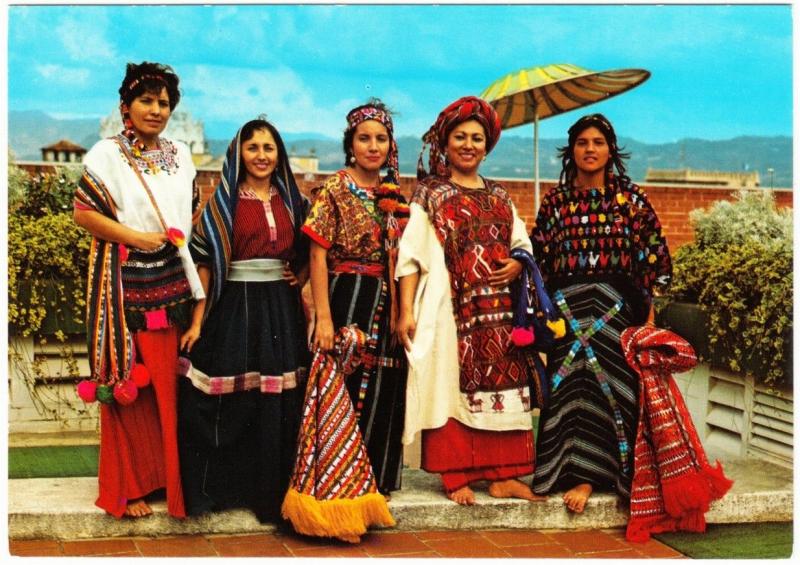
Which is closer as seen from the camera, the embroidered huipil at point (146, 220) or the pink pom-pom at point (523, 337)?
the embroidered huipil at point (146, 220)

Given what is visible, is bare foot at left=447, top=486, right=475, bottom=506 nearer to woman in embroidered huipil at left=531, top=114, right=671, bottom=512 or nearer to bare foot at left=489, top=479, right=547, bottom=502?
bare foot at left=489, top=479, right=547, bottom=502

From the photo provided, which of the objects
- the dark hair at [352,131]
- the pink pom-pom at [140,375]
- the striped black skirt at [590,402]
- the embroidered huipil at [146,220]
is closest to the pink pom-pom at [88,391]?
the pink pom-pom at [140,375]

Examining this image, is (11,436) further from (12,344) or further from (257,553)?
(257,553)

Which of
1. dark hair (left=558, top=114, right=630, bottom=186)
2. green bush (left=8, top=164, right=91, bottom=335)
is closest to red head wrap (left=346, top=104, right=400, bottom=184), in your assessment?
dark hair (left=558, top=114, right=630, bottom=186)

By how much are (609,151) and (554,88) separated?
3.16m

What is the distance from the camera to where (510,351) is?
4.38 metres

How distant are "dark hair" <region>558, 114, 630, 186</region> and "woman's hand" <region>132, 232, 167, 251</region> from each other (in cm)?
180

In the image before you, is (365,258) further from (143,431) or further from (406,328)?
(143,431)

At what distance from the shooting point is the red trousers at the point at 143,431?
4.12 metres

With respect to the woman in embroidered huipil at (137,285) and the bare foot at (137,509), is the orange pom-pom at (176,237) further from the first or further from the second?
the bare foot at (137,509)

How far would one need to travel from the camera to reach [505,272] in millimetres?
4328

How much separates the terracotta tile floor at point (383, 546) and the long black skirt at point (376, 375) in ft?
1.10

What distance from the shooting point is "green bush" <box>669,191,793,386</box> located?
5.12 meters

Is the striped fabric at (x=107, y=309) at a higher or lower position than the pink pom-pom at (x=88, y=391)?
higher
